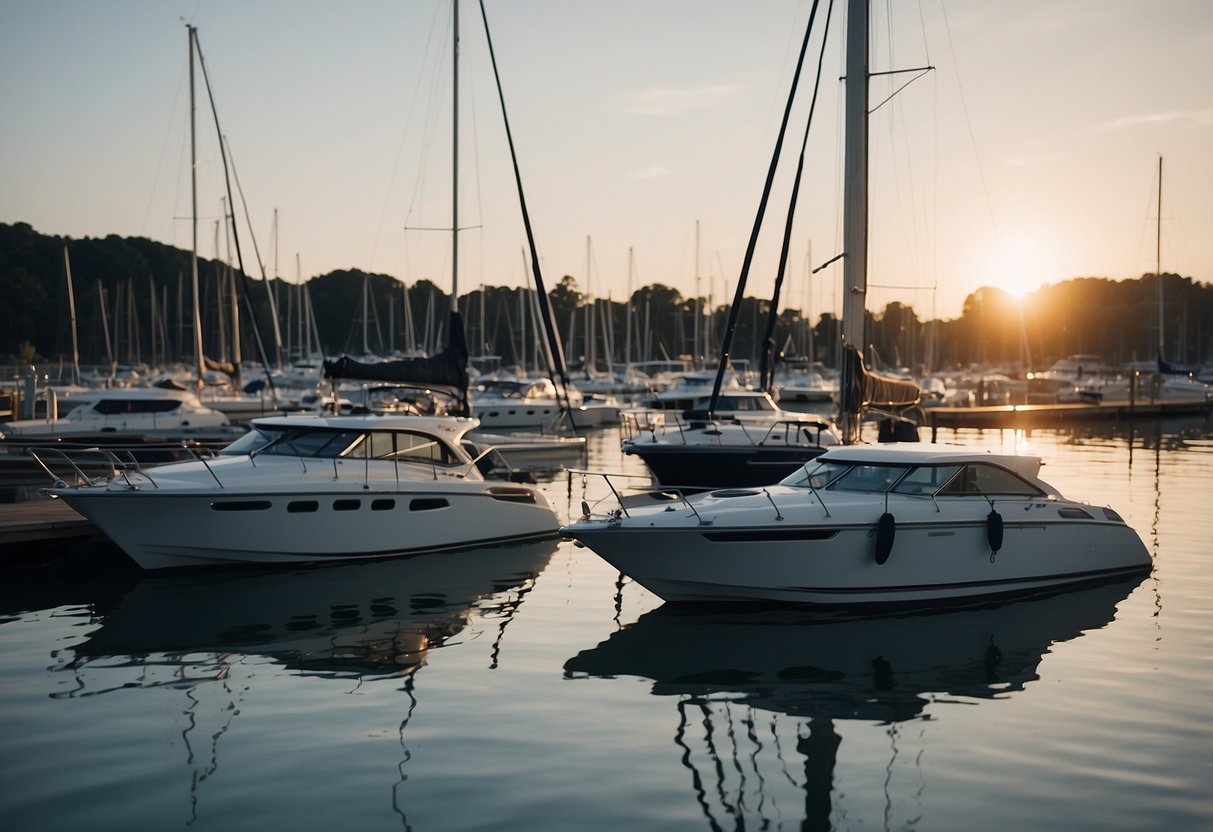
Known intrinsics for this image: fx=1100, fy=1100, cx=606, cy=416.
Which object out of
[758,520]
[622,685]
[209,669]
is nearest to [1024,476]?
[758,520]

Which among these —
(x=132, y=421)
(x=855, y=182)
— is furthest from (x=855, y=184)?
(x=132, y=421)

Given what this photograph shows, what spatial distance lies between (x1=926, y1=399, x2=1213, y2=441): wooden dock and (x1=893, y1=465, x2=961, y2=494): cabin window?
1222 inches

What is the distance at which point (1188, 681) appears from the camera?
1063 centimetres

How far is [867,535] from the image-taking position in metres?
13.0

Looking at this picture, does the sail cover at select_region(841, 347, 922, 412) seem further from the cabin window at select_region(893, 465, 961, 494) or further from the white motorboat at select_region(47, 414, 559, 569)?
the cabin window at select_region(893, 465, 961, 494)

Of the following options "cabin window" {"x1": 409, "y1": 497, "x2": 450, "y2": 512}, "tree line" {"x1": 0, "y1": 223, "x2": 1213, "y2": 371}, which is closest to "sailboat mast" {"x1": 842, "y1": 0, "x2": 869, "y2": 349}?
"cabin window" {"x1": 409, "y1": 497, "x2": 450, "y2": 512}

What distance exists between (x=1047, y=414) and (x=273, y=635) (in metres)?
44.4

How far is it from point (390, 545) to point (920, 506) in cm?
774

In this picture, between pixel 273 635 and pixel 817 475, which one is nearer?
pixel 273 635

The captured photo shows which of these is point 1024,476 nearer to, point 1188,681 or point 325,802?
point 1188,681

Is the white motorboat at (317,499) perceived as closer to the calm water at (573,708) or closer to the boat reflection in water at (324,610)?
the boat reflection in water at (324,610)

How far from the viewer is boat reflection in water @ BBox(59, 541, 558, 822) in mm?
9484

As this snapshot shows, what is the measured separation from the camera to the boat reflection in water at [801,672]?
8.12m

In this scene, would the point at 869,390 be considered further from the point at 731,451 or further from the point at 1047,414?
the point at 1047,414
